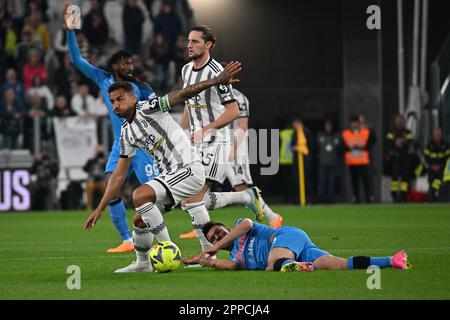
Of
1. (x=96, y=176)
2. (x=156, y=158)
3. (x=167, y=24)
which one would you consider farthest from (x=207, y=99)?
(x=167, y=24)

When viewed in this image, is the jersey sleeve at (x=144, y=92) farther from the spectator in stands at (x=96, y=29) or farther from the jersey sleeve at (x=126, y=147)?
the spectator in stands at (x=96, y=29)

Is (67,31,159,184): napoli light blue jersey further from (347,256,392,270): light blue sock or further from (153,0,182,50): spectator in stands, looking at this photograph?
(153,0,182,50): spectator in stands

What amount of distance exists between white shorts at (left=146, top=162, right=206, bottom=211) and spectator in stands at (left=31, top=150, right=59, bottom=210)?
1314 cm

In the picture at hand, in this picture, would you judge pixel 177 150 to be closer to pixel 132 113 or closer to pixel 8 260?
pixel 132 113

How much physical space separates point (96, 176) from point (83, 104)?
5.53 ft

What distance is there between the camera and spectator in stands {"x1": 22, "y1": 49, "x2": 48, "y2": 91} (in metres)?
24.4

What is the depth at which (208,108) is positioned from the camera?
1122 centimetres

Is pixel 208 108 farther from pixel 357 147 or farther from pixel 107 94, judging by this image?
pixel 357 147

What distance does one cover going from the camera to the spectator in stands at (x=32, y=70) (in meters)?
24.4

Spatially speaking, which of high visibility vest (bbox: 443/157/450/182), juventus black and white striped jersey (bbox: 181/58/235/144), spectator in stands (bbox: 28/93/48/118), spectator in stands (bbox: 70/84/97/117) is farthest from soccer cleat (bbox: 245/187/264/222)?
high visibility vest (bbox: 443/157/450/182)

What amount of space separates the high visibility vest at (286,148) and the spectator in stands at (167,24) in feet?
10.9

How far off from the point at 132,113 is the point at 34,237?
6.05 m

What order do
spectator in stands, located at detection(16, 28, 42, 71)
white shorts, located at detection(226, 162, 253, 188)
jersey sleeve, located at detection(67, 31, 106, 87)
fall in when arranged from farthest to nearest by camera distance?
spectator in stands, located at detection(16, 28, 42, 71)
white shorts, located at detection(226, 162, 253, 188)
jersey sleeve, located at detection(67, 31, 106, 87)
